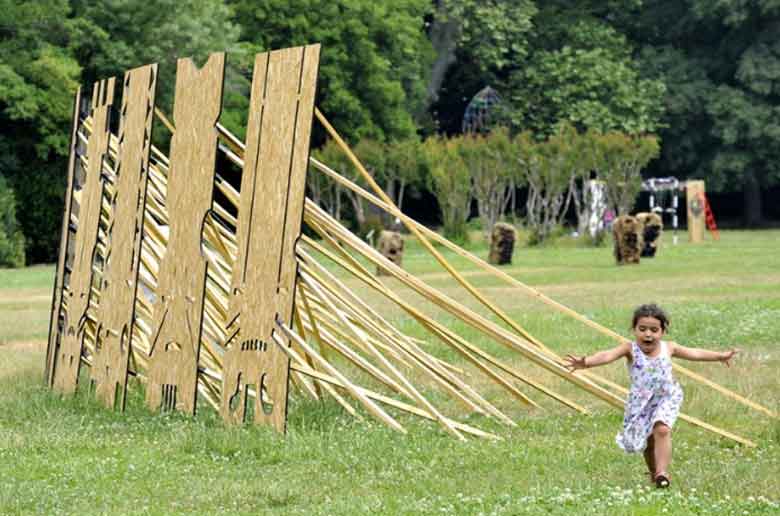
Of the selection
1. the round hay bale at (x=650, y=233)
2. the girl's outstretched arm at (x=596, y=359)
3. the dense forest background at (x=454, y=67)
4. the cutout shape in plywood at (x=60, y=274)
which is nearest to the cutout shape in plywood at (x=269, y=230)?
the girl's outstretched arm at (x=596, y=359)

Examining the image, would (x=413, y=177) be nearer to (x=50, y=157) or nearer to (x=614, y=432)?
(x=50, y=157)

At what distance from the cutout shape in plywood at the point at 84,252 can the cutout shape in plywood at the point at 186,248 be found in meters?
1.27

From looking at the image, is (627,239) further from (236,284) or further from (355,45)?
(236,284)

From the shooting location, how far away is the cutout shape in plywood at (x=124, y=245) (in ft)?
36.0

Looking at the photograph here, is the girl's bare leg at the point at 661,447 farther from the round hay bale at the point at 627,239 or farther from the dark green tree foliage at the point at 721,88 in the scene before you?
the dark green tree foliage at the point at 721,88

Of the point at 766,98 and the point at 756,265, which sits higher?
the point at 766,98

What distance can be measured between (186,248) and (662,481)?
3.85 metres

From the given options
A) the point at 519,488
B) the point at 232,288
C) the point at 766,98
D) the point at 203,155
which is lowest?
the point at 519,488

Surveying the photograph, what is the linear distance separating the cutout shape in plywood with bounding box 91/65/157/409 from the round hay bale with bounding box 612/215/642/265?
54.6ft

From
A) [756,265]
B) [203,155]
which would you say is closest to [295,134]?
[203,155]

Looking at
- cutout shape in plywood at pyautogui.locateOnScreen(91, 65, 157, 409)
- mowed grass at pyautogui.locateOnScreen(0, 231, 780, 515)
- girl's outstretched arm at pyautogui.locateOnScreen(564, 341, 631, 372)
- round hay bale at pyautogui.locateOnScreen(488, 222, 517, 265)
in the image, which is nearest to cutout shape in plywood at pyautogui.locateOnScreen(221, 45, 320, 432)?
mowed grass at pyautogui.locateOnScreen(0, 231, 780, 515)

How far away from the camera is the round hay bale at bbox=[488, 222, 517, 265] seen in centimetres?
2844

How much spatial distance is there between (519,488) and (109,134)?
524 cm

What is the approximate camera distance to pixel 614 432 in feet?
31.9
